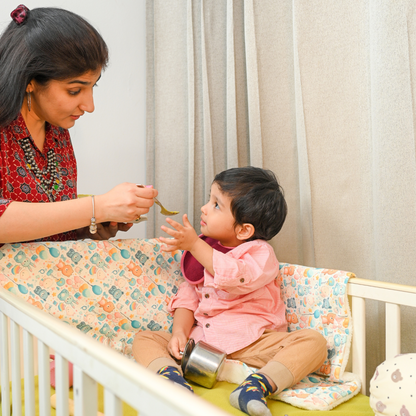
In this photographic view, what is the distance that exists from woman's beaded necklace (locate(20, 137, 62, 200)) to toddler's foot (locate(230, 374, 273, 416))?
68 centimetres

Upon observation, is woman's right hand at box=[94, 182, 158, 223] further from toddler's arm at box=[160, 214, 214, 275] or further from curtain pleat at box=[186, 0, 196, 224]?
curtain pleat at box=[186, 0, 196, 224]

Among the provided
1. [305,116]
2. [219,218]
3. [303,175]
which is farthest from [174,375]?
[305,116]

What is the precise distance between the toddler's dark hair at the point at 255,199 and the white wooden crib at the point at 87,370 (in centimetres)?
32

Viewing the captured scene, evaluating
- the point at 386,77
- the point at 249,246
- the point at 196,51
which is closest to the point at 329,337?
the point at 249,246

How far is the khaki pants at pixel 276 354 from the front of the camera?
89 centimetres

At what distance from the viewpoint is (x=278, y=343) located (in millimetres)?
989

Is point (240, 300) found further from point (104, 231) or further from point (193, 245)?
point (104, 231)

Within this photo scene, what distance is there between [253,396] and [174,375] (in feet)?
0.54

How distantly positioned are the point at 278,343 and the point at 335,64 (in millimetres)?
813

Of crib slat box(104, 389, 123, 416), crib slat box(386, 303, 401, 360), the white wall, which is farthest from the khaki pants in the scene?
the white wall

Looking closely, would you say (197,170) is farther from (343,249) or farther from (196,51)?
(343,249)

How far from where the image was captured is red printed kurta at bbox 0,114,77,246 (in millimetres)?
1000

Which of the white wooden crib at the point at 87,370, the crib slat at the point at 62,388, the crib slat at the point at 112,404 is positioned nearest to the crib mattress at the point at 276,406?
the white wooden crib at the point at 87,370

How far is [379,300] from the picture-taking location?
3.05 feet
